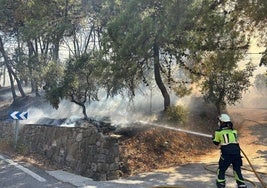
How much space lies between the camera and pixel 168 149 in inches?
547

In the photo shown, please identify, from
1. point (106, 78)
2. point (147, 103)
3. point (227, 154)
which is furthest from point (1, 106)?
point (227, 154)

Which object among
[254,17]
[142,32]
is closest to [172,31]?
[142,32]

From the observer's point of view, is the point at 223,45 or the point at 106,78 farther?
the point at 106,78

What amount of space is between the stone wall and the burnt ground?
0.51m

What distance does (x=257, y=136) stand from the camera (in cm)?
1703

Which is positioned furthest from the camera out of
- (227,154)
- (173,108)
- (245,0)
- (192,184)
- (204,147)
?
(173,108)

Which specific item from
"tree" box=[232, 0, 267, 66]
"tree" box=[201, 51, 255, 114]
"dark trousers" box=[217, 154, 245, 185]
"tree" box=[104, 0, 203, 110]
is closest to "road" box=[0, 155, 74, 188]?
"dark trousers" box=[217, 154, 245, 185]

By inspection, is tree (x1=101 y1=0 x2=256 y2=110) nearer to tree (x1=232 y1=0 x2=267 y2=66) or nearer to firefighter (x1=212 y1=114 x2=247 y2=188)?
tree (x1=232 y1=0 x2=267 y2=66)

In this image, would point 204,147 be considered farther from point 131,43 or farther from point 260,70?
point 260,70

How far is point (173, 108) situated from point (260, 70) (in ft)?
69.3

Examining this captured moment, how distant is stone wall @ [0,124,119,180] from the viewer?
1116 cm

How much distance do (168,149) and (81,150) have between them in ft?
11.9

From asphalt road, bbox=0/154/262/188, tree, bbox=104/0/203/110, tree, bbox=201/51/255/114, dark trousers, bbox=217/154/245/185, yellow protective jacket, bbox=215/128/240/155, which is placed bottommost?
asphalt road, bbox=0/154/262/188

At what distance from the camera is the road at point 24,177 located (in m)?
8.84
